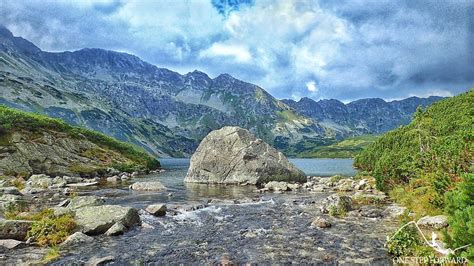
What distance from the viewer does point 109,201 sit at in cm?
4084

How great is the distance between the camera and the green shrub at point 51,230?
68.6ft

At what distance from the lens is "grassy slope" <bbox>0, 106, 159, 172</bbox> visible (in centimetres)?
8219

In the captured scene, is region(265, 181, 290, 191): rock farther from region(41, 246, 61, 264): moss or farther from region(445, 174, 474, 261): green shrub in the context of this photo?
region(445, 174, 474, 261): green shrub

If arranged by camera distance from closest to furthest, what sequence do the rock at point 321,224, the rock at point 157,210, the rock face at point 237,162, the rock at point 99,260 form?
the rock at point 99,260 < the rock at point 321,224 < the rock at point 157,210 < the rock face at point 237,162

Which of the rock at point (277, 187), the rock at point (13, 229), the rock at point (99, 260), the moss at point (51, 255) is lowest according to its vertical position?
the rock at point (277, 187)

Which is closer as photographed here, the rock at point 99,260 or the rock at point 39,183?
the rock at point 99,260

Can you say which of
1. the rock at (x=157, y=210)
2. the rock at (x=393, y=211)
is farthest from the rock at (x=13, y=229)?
the rock at (x=393, y=211)

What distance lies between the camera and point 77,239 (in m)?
21.5

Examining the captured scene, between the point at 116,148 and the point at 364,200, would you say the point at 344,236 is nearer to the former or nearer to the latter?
the point at 364,200

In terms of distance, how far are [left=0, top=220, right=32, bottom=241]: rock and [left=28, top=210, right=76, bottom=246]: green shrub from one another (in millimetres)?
386

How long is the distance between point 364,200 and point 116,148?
98.0 metres

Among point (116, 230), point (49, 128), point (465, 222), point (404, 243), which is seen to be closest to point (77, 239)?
point (116, 230)

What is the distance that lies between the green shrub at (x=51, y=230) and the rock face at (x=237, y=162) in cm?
4655

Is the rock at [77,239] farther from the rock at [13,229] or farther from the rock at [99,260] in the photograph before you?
the rock at [99,260]
